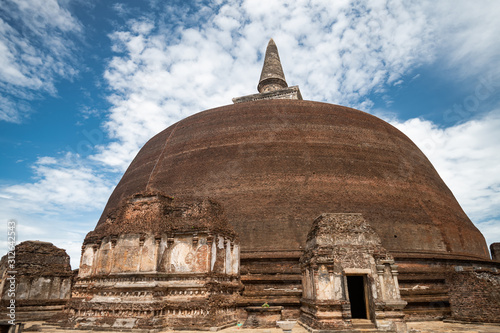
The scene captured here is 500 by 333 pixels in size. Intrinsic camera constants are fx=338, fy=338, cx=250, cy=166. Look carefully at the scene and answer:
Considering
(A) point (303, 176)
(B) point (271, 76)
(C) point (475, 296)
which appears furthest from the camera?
(B) point (271, 76)

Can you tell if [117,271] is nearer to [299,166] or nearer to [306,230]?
[306,230]

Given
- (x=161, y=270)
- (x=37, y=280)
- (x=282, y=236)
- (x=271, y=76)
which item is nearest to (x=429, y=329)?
(x=282, y=236)

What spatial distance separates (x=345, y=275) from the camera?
29.5 ft

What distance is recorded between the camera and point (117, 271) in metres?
9.84

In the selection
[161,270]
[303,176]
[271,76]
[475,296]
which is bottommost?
[475,296]

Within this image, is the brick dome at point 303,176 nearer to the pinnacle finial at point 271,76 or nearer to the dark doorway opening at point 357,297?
the dark doorway opening at point 357,297

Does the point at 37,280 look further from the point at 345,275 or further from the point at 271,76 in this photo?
the point at 271,76

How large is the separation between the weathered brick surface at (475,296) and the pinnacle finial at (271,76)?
1752 centimetres

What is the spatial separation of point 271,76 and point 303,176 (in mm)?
13728

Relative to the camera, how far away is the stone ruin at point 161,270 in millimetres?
9102

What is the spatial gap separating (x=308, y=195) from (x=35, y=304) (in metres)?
12.3

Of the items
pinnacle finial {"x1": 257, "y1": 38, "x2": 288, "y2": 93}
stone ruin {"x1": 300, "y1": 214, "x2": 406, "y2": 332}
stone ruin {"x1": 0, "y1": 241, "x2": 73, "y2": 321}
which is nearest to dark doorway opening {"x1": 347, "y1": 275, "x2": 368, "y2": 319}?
stone ruin {"x1": 300, "y1": 214, "x2": 406, "y2": 332}

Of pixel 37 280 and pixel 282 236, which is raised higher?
pixel 282 236

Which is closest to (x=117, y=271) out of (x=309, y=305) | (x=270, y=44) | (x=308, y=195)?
(x=309, y=305)
